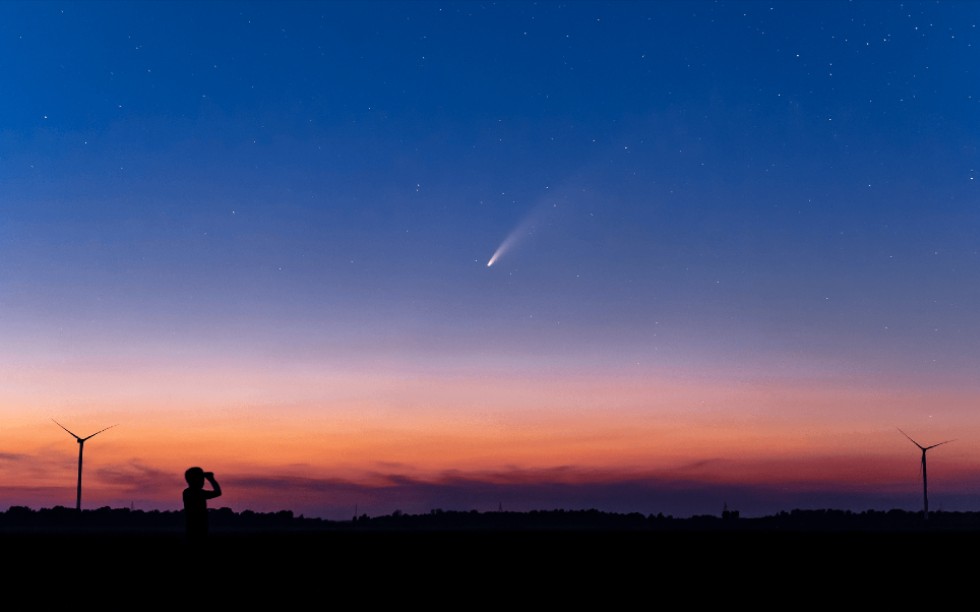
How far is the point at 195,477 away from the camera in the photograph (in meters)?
17.0

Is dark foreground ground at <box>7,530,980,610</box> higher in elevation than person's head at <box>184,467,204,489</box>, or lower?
lower

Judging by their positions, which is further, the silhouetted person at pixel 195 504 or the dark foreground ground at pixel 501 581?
the dark foreground ground at pixel 501 581

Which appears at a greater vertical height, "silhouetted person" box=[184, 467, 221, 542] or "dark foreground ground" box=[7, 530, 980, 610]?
"silhouetted person" box=[184, 467, 221, 542]

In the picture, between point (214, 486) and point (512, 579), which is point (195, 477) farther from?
point (512, 579)

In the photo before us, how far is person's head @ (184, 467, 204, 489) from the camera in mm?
16906

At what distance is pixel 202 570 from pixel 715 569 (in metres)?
19.1

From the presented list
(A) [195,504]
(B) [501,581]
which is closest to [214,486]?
(A) [195,504]

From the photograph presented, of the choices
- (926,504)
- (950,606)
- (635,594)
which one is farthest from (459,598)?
(926,504)

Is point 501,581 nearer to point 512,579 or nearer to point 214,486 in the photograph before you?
point 512,579

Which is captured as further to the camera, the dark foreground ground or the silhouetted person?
the dark foreground ground

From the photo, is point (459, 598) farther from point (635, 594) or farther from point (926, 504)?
point (926, 504)

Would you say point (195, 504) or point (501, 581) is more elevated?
point (195, 504)

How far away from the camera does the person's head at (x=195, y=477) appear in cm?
1691

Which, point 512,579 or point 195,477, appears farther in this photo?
point 512,579
